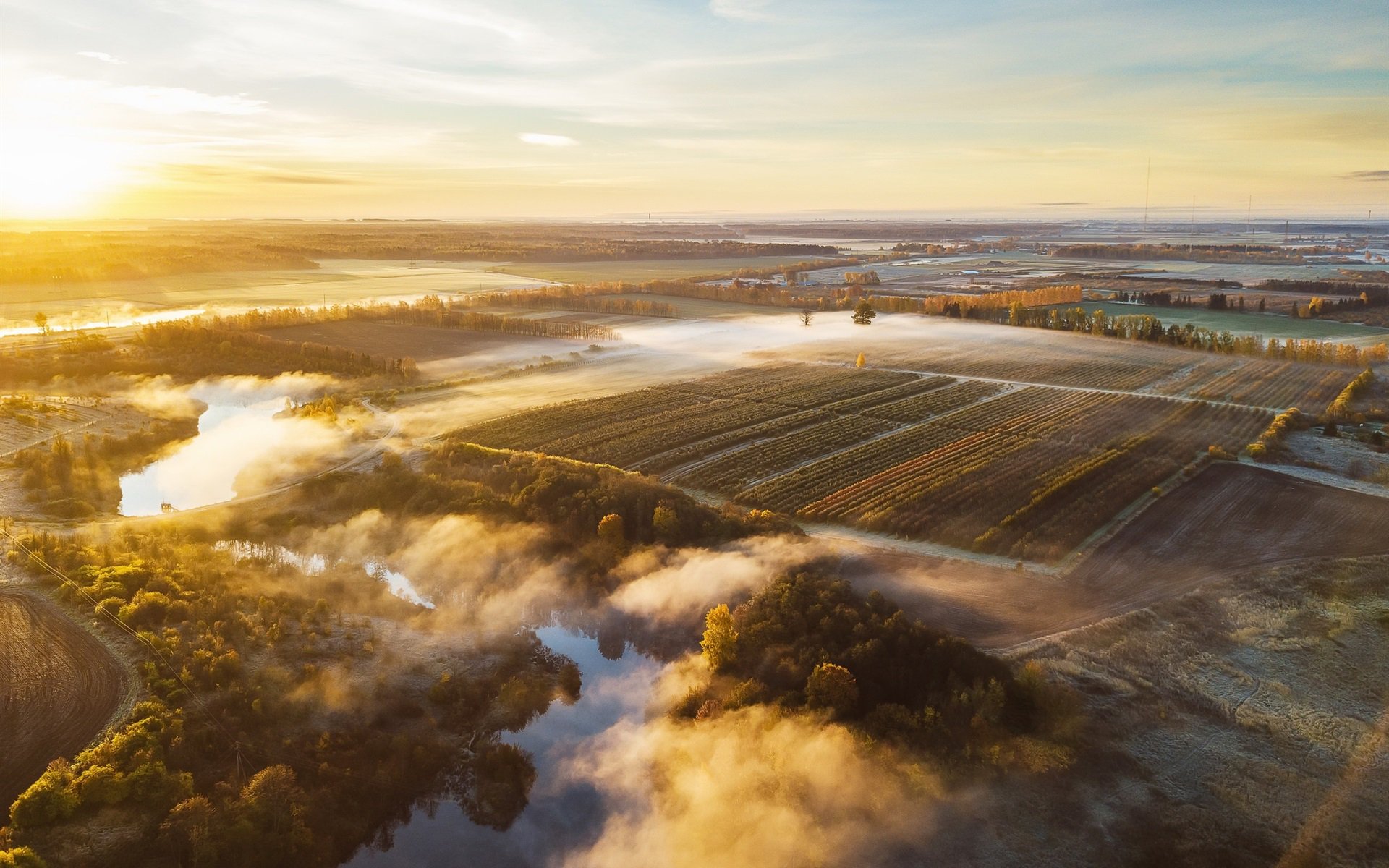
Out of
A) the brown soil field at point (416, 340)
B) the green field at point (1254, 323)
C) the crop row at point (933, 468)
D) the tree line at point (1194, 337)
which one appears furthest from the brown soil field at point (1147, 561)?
the green field at point (1254, 323)

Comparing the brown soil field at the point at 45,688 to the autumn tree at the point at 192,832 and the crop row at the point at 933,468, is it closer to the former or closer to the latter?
the autumn tree at the point at 192,832

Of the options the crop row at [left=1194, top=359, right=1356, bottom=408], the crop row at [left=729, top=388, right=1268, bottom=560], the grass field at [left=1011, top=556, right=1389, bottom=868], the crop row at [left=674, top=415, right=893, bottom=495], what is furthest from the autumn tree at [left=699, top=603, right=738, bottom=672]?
the crop row at [left=1194, top=359, right=1356, bottom=408]

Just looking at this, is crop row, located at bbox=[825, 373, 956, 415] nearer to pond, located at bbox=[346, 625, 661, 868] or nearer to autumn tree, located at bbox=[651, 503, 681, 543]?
autumn tree, located at bbox=[651, 503, 681, 543]

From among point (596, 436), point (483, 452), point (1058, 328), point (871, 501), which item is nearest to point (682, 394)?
point (596, 436)

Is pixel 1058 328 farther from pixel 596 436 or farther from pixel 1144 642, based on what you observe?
pixel 1144 642

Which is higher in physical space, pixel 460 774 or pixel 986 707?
pixel 986 707

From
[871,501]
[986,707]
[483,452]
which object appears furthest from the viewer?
[483,452]
